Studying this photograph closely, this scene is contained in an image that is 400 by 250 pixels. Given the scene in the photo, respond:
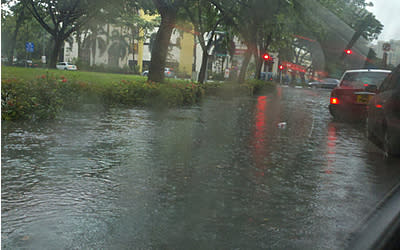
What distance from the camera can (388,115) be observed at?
307 inches

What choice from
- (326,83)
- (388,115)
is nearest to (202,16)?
(388,115)

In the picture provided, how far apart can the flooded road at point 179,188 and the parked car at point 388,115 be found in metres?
0.34

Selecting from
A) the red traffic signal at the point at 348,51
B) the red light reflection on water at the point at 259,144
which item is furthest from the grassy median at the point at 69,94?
the red traffic signal at the point at 348,51

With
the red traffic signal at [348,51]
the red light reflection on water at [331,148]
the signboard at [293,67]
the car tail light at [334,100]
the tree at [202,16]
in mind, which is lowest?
the red light reflection on water at [331,148]

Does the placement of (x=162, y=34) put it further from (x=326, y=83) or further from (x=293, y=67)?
(x=293, y=67)

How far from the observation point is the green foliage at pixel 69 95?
986 cm

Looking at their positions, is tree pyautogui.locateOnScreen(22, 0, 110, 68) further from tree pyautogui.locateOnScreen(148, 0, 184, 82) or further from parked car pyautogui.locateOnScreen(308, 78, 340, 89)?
parked car pyautogui.locateOnScreen(308, 78, 340, 89)

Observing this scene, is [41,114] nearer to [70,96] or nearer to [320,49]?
[70,96]

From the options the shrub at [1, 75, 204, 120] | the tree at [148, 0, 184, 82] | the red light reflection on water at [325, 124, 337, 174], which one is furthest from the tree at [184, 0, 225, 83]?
the red light reflection on water at [325, 124, 337, 174]

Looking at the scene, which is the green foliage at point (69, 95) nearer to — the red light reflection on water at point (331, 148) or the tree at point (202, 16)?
the tree at point (202, 16)

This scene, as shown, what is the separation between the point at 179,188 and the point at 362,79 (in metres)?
9.47

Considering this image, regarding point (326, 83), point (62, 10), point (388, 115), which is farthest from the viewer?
point (326, 83)

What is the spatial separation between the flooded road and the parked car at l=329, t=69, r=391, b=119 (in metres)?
3.26

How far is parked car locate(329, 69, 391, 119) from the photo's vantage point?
13195mm
